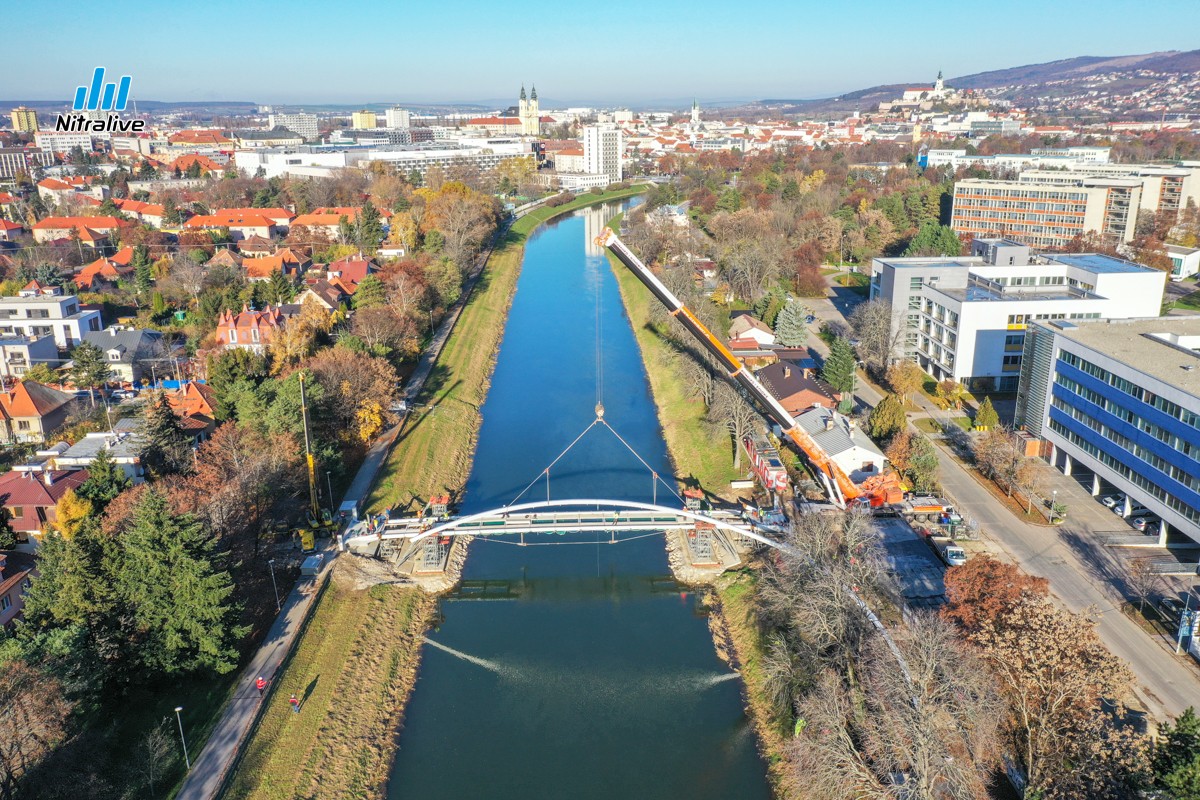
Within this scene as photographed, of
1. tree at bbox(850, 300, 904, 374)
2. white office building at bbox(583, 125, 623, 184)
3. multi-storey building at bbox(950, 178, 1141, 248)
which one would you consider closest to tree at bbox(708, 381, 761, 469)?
tree at bbox(850, 300, 904, 374)

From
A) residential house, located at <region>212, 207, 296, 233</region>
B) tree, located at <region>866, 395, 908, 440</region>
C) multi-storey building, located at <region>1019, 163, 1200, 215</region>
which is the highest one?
multi-storey building, located at <region>1019, 163, 1200, 215</region>

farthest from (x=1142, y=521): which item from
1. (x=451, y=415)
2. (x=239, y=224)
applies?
(x=239, y=224)

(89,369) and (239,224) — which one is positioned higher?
(239,224)

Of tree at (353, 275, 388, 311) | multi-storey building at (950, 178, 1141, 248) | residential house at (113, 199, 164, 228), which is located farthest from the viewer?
residential house at (113, 199, 164, 228)

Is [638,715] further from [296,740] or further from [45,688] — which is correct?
[45,688]

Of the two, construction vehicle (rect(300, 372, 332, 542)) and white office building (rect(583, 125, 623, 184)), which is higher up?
white office building (rect(583, 125, 623, 184))

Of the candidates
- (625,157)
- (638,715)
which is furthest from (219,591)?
(625,157)

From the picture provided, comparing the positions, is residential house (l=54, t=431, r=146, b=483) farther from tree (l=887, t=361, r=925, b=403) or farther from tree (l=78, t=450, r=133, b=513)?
tree (l=887, t=361, r=925, b=403)

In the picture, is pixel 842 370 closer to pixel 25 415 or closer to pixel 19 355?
pixel 25 415
